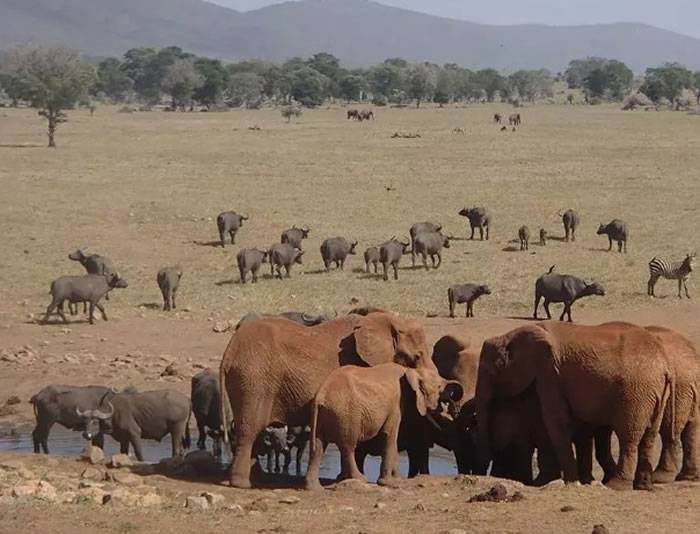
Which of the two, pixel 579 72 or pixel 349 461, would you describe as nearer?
pixel 349 461

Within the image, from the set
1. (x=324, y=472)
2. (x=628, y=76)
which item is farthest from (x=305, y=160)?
(x=628, y=76)

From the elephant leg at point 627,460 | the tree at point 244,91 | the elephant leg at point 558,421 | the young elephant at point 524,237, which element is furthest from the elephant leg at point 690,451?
the tree at point 244,91

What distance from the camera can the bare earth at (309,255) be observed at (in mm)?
10992

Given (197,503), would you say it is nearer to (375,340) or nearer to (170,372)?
(375,340)

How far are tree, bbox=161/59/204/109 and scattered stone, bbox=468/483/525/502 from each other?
299 ft

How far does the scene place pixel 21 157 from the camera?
48.7 metres

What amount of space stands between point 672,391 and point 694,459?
0.81 metres

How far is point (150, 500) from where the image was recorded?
38.1 ft

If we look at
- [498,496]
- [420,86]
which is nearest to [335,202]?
[498,496]

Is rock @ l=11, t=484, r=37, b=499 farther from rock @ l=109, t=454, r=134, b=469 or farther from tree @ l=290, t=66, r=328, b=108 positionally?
tree @ l=290, t=66, r=328, b=108

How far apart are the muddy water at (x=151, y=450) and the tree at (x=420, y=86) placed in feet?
316

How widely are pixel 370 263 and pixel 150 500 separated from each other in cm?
1649

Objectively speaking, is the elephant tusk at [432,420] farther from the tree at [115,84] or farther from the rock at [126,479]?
the tree at [115,84]

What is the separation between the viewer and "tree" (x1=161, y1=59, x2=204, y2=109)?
100188mm
